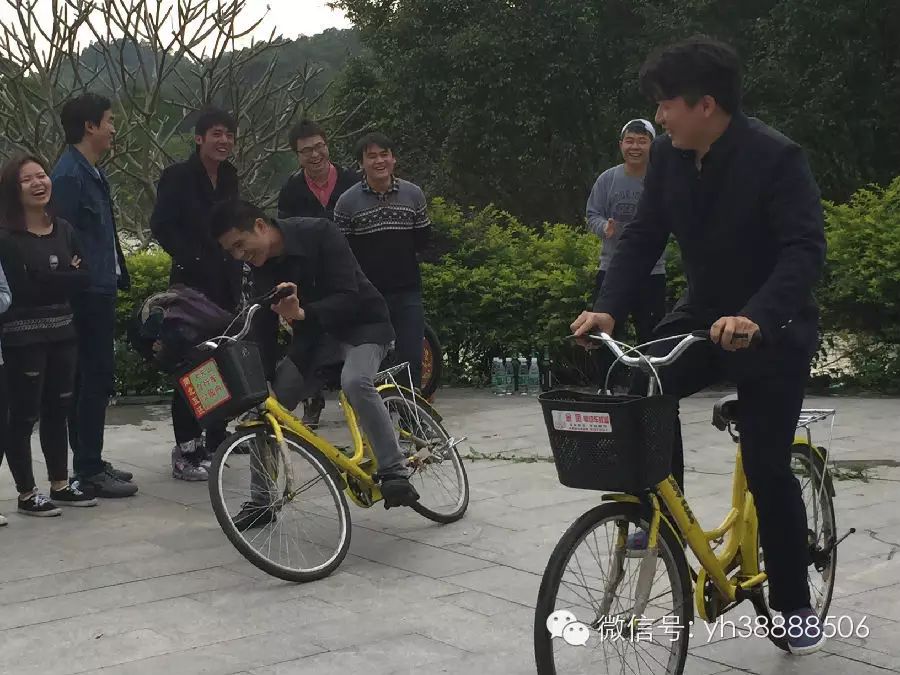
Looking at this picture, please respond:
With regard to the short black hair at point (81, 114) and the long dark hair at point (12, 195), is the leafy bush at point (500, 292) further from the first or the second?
the long dark hair at point (12, 195)

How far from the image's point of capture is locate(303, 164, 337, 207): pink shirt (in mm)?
8492

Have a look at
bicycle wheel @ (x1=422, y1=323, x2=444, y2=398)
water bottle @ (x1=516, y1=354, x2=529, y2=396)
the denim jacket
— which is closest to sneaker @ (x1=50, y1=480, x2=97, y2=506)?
the denim jacket

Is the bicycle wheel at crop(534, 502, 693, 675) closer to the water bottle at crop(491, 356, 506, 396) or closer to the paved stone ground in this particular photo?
the paved stone ground

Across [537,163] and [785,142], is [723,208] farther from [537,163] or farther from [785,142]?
[537,163]

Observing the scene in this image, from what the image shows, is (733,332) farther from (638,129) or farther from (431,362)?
(431,362)

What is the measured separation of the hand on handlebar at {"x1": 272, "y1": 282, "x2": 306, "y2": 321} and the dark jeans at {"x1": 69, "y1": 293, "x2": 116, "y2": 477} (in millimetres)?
1794

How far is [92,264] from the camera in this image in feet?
23.0

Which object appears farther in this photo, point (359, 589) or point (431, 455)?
point (431, 455)

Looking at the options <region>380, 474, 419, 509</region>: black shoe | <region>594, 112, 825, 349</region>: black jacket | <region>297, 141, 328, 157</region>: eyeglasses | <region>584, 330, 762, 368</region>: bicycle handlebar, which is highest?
<region>297, 141, 328, 157</region>: eyeglasses

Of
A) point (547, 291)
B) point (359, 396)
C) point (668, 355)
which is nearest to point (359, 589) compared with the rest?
point (359, 396)

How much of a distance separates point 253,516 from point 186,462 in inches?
85.7

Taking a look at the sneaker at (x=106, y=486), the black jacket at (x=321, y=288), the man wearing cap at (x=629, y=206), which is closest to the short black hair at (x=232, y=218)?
the black jacket at (x=321, y=288)

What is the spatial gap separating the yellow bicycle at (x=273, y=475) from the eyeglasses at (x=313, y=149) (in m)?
2.69

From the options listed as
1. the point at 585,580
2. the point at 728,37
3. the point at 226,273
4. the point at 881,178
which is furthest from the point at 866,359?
the point at 728,37
